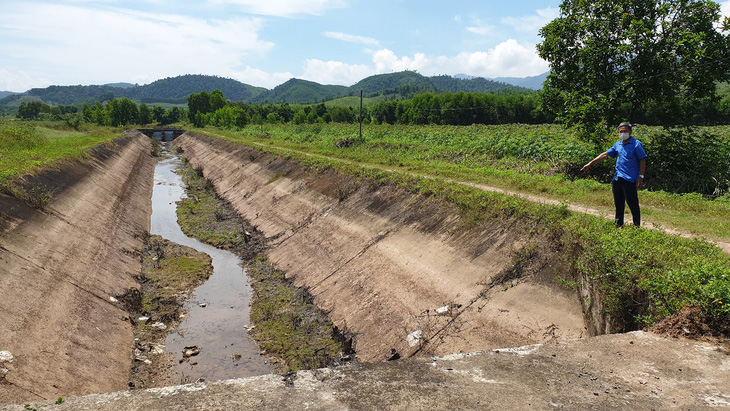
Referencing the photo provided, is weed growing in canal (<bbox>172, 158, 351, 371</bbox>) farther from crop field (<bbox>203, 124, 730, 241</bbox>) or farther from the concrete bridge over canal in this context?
the concrete bridge over canal

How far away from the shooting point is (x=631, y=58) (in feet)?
61.5

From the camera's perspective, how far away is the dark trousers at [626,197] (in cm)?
935

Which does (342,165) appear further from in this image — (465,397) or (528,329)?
(465,397)

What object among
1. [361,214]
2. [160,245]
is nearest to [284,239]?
[361,214]

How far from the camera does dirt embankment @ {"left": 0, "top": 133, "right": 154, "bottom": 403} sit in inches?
346

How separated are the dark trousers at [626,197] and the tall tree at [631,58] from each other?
33.2 ft

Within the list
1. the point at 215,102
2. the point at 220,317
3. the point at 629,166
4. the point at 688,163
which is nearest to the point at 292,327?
the point at 220,317

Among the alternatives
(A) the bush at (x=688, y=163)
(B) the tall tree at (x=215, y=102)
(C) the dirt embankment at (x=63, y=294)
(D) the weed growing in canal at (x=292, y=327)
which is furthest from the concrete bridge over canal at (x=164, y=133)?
(A) the bush at (x=688, y=163)

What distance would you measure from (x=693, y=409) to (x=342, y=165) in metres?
22.8

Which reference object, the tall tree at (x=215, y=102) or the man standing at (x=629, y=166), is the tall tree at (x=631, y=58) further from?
the tall tree at (x=215, y=102)

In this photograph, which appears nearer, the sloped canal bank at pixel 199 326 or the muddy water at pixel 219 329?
the sloped canal bank at pixel 199 326

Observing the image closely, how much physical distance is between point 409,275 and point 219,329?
6187 mm

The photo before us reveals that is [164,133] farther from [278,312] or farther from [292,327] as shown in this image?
[292,327]

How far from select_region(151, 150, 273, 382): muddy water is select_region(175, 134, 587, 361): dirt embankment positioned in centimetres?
209
